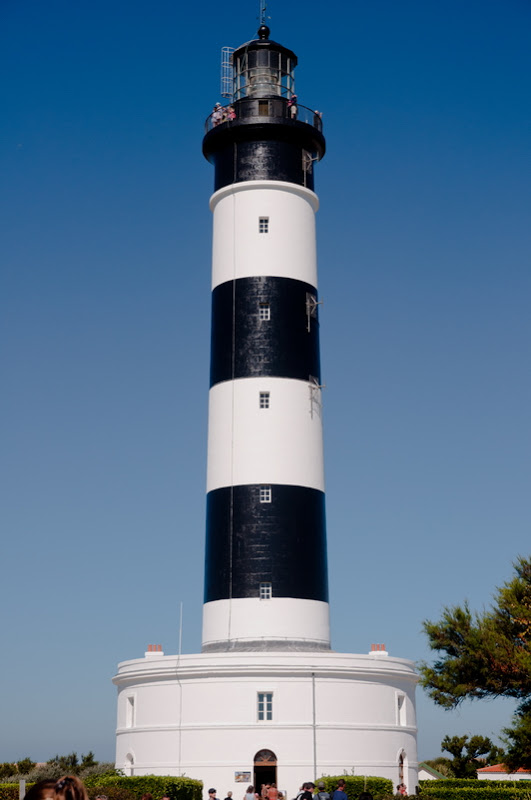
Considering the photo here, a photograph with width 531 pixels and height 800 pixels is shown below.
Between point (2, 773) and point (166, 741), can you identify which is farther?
point (2, 773)

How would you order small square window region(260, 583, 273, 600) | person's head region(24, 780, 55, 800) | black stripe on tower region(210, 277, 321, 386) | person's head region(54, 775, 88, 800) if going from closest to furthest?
person's head region(24, 780, 55, 800)
person's head region(54, 775, 88, 800)
small square window region(260, 583, 273, 600)
black stripe on tower region(210, 277, 321, 386)

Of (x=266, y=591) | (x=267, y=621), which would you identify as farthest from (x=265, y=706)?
(x=266, y=591)

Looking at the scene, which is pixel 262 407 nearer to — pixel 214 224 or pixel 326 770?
pixel 214 224

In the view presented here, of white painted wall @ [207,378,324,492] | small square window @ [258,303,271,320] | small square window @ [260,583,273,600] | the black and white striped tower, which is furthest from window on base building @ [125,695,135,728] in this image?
small square window @ [258,303,271,320]

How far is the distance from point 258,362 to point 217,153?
317 inches

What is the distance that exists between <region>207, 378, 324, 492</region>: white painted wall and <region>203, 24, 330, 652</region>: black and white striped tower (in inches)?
1.3

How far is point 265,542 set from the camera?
96.6ft

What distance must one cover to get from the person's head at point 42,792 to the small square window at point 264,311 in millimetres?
27080

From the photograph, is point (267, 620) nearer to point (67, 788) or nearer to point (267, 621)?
point (267, 621)

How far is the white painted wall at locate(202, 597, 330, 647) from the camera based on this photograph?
1141 inches

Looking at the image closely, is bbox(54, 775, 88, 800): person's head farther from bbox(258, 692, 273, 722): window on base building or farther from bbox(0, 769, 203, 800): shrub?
bbox(258, 692, 273, 722): window on base building

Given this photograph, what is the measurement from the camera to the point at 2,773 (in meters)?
33.0

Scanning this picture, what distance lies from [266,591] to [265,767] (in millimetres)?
4827

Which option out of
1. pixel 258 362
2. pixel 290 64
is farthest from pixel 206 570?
pixel 290 64
